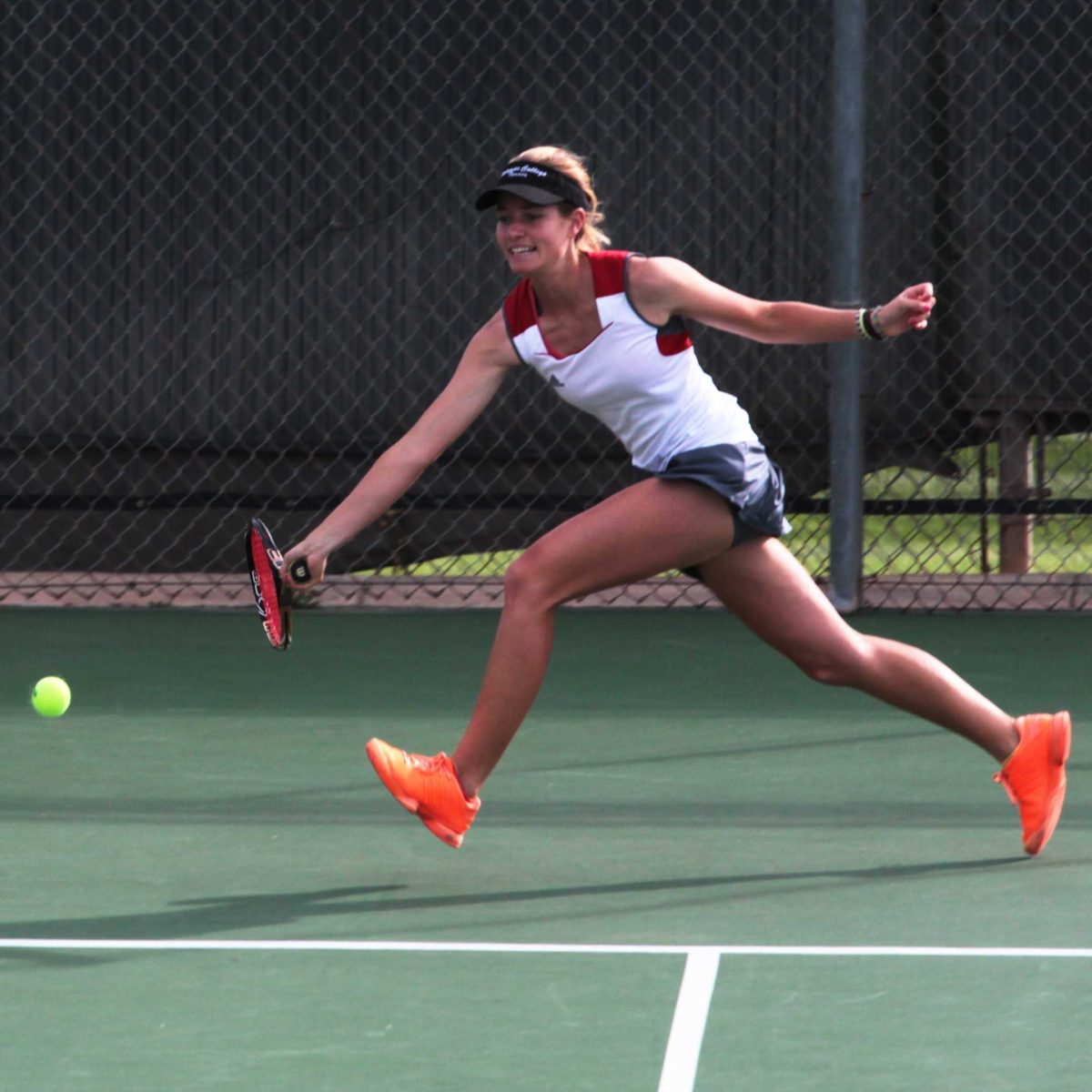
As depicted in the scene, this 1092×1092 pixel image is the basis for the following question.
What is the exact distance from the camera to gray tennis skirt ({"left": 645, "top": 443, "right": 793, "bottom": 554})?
13.7 feet

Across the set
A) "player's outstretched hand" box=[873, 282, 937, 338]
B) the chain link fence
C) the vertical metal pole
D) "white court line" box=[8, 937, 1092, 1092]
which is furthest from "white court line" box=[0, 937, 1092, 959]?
the chain link fence

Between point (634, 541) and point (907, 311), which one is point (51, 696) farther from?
point (907, 311)

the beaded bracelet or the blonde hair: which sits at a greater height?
the blonde hair

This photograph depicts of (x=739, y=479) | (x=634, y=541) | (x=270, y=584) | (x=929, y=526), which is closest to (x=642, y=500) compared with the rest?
(x=634, y=541)

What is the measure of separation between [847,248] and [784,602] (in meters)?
3.30

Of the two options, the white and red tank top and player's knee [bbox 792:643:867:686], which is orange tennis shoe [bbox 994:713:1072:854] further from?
the white and red tank top

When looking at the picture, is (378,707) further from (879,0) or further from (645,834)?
(879,0)

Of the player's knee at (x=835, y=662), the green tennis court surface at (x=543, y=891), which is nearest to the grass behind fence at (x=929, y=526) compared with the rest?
the green tennis court surface at (x=543, y=891)

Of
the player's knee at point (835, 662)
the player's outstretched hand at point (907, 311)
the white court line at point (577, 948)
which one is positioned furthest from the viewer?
the player's knee at point (835, 662)

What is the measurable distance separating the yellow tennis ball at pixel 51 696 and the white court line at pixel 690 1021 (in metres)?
2.57

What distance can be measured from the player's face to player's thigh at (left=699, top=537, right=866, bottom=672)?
688mm

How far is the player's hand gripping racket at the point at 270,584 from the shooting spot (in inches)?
168

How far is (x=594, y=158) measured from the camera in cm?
759

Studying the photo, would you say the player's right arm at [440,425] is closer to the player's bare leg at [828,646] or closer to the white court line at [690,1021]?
the player's bare leg at [828,646]
